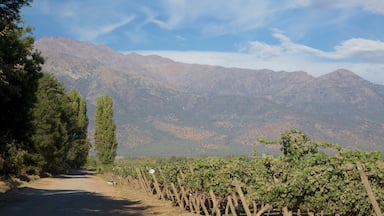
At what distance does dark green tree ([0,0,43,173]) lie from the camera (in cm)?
1866

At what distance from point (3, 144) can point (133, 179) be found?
19.3m

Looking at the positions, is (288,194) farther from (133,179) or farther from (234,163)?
(133,179)

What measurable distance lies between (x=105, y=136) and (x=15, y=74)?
212ft

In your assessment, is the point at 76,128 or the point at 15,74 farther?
the point at 76,128

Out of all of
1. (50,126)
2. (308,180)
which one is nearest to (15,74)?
(308,180)

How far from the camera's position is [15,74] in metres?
18.6

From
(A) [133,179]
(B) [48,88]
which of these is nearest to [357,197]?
(A) [133,179]

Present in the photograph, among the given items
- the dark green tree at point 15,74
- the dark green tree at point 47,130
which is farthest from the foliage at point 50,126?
the dark green tree at point 15,74

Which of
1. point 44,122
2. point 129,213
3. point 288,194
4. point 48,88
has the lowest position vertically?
point 129,213

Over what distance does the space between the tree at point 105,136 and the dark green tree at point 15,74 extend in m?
55.6

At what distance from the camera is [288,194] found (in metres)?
11.2

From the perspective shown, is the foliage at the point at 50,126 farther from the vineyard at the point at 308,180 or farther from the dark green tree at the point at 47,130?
the vineyard at the point at 308,180

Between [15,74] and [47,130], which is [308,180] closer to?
[15,74]

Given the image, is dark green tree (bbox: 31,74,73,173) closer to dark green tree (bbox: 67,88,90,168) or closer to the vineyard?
dark green tree (bbox: 67,88,90,168)
